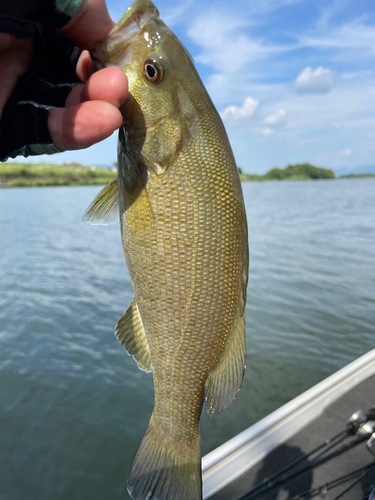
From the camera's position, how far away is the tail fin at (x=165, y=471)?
68.2 inches

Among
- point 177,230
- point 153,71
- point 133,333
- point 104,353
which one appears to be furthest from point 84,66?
point 104,353

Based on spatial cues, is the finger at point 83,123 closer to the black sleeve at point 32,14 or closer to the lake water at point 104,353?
the black sleeve at point 32,14

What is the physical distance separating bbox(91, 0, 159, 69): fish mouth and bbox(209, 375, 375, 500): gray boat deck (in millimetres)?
3119

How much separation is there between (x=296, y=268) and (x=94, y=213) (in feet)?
39.3

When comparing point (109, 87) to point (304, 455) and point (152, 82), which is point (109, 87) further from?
point (304, 455)

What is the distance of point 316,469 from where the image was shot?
3.07 meters

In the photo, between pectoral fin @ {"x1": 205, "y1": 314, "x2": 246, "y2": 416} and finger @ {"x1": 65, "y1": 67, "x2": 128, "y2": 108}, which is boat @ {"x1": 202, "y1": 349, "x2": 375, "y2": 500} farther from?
finger @ {"x1": 65, "y1": 67, "x2": 128, "y2": 108}

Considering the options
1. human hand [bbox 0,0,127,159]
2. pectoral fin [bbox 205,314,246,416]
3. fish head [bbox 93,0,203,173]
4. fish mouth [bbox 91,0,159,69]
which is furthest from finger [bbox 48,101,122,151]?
pectoral fin [bbox 205,314,246,416]

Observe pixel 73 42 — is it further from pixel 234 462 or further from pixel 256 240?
pixel 256 240

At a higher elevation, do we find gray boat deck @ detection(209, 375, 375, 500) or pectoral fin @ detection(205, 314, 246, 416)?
pectoral fin @ detection(205, 314, 246, 416)

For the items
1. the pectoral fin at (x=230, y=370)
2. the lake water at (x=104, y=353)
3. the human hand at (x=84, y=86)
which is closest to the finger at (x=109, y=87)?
the human hand at (x=84, y=86)

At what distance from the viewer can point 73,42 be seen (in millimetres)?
1676

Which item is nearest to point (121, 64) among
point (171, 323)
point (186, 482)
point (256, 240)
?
point (171, 323)

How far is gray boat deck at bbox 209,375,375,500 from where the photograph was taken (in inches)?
111
